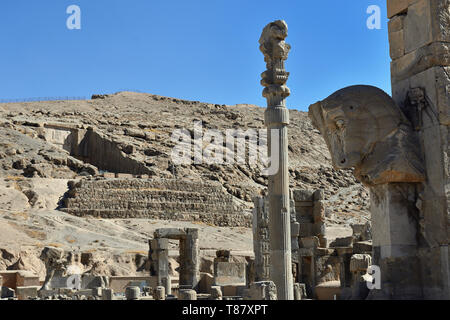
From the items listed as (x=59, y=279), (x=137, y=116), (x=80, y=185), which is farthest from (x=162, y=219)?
(x=137, y=116)

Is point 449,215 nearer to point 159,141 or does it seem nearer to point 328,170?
point 159,141

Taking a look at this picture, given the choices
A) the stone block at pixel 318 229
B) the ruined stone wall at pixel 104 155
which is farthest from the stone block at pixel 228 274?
the ruined stone wall at pixel 104 155

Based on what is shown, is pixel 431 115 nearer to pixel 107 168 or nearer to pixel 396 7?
pixel 396 7

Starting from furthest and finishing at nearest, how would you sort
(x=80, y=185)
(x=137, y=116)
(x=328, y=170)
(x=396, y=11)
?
(x=137, y=116) < (x=328, y=170) < (x=80, y=185) < (x=396, y=11)

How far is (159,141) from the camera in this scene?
228 ft

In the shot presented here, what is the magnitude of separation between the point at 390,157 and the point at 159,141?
2520 inches

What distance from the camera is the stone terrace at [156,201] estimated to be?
46.5m

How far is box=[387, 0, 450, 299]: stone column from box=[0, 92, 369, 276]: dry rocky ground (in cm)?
2427

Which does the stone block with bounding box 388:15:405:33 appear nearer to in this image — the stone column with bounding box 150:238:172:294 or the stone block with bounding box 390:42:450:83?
the stone block with bounding box 390:42:450:83

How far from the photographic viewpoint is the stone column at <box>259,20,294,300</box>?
10.8 meters

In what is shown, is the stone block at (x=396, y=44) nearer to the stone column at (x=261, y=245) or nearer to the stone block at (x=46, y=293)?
the stone column at (x=261, y=245)

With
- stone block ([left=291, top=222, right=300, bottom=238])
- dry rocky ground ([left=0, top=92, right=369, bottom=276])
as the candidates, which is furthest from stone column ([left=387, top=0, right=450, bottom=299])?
dry rocky ground ([left=0, top=92, right=369, bottom=276])

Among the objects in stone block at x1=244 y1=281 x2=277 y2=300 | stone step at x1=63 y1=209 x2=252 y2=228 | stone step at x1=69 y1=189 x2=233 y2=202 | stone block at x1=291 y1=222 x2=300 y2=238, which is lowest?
stone block at x1=244 y1=281 x2=277 y2=300
